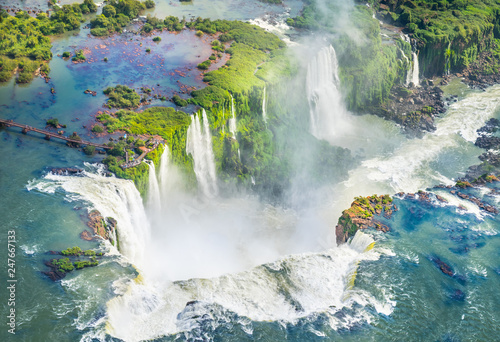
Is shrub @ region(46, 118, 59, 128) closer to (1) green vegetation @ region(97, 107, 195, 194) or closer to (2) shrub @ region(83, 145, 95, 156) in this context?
(1) green vegetation @ region(97, 107, 195, 194)

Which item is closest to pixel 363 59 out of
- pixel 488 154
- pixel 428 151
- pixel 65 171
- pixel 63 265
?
pixel 428 151

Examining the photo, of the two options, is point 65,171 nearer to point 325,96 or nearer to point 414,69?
point 325,96

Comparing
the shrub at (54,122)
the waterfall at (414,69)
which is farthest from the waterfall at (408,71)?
the shrub at (54,122)

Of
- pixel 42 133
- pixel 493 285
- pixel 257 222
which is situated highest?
pixel 42 133

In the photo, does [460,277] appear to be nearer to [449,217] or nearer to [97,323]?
[449,217]

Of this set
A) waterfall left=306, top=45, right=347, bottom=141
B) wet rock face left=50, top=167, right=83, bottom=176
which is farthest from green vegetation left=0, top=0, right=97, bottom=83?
waterfall left=306, top=45, right=347, bottom=141

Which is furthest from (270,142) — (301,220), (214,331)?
(214,331)
